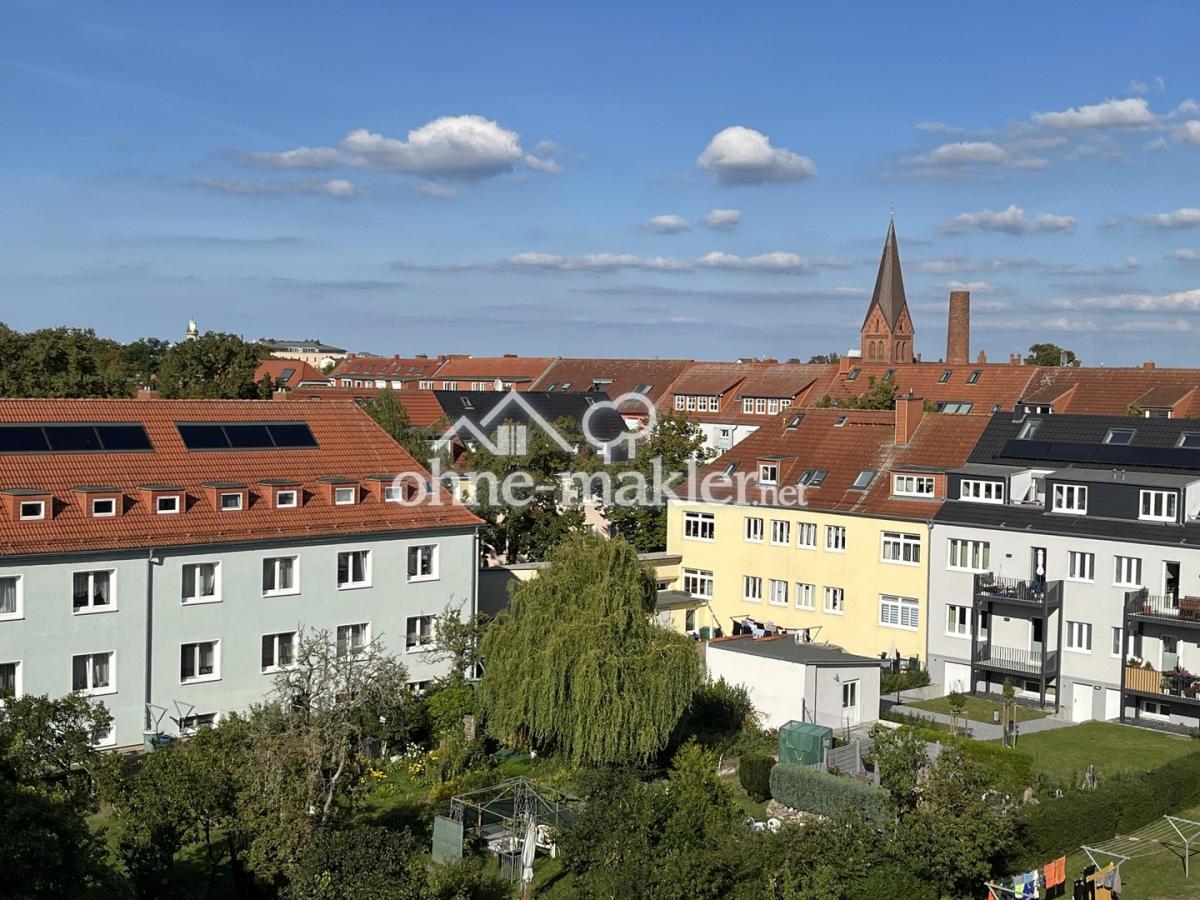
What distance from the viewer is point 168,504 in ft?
116

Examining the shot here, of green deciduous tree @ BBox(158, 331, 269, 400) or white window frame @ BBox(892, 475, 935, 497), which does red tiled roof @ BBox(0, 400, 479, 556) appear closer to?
white window frame @ BBox(892, 475, 935, 497)

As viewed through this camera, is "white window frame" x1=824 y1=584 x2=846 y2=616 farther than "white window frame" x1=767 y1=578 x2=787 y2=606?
No

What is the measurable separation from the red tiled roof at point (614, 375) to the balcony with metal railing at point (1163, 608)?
211ft

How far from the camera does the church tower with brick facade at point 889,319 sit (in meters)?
110

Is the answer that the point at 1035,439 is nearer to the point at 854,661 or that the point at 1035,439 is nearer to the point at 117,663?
the point at 854,661

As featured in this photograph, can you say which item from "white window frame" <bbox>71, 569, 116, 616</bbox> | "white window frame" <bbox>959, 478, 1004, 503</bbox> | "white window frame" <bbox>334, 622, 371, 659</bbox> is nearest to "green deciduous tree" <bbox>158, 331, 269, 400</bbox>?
"white window frame" <bbox>334, 622, 371, 659</bbox>

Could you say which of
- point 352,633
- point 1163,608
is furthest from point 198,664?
point 1163,608

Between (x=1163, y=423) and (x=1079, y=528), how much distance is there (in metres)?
5.75

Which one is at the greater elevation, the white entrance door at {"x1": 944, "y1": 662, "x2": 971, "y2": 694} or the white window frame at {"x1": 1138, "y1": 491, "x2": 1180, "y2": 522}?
the white window frame at {"x1": 1138, "y1": 491, "x2": 1180, "y2": 522}

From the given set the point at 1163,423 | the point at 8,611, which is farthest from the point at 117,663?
the point at 1163,423

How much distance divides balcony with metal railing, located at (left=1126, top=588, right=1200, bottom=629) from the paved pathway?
3.96m

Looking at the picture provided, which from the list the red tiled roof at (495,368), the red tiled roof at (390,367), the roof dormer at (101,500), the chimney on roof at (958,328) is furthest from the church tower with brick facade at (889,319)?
the roof dormer at (101,500)

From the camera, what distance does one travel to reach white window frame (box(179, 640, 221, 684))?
34500 millimetres

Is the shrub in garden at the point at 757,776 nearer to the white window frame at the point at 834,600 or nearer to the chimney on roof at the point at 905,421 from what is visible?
the white window frame at the point at 834,600
